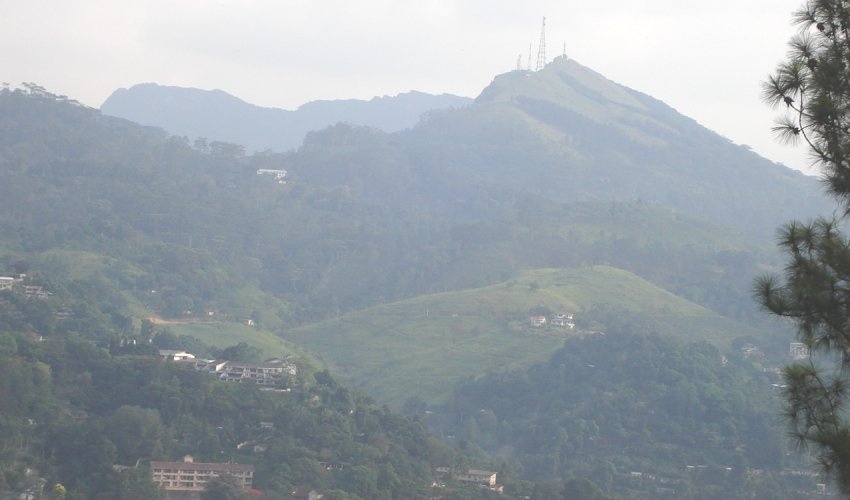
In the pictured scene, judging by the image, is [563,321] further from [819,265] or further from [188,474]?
[819,265]

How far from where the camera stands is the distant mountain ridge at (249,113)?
6816 inches

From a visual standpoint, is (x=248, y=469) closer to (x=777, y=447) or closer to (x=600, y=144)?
(x=777, y=447)

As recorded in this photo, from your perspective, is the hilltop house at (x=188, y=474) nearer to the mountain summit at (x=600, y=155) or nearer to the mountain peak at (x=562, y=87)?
the mountain summit at (x=600, y=155)

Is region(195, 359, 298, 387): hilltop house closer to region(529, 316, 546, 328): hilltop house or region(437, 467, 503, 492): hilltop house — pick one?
region(437, 467, 503, 492): hilltop house

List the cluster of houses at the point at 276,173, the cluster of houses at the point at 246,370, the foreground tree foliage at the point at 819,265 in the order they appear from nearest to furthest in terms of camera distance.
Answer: the foreground tree foliage at the point at 819,265 < the cluster of houses at the point at 246,370 < the cluster of houses at the point at 276,173

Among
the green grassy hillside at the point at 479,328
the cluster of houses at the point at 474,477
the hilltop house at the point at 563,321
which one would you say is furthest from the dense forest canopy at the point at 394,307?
the hilltop house at the point at 563,321

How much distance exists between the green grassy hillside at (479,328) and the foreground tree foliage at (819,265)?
42972 mm

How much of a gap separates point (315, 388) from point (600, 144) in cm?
8098

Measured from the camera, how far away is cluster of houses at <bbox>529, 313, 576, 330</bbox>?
61.4 m

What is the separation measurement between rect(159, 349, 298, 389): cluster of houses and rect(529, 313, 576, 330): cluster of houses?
1981cm

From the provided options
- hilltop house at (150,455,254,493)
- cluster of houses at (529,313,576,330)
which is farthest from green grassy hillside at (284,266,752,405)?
hilltop house at (150,455,254,493)

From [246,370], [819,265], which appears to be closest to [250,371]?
[246,370]

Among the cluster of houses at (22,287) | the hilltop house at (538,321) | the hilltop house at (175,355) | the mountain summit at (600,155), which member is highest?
the mountain summit at (600,155)

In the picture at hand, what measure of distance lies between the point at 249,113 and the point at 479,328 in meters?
126
